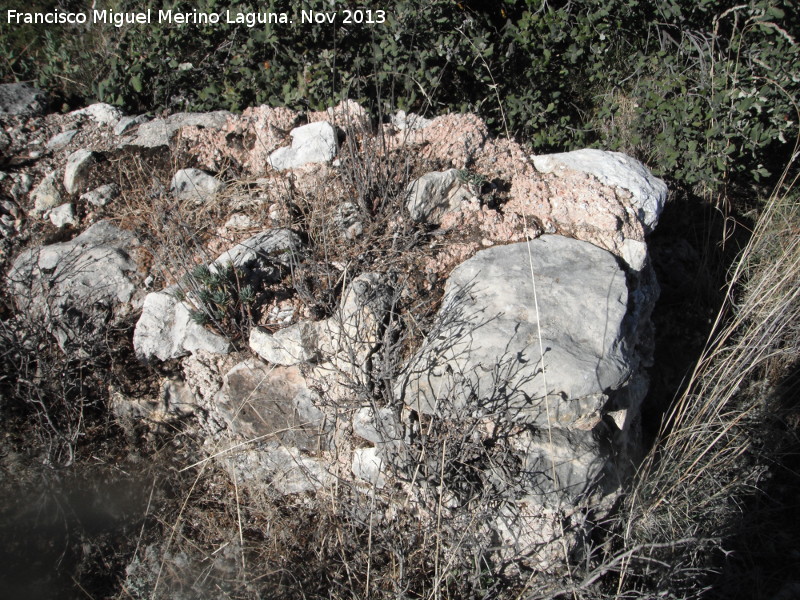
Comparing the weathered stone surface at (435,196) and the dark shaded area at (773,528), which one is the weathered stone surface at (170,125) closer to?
the weathered stone surface at (435,196)

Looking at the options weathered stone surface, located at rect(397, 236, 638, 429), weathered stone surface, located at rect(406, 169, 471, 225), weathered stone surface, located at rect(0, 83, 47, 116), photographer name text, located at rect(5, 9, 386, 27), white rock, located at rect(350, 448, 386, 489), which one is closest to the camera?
weathered stone surface, located at rect(397, 236, 638, 429)

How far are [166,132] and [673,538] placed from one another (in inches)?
136

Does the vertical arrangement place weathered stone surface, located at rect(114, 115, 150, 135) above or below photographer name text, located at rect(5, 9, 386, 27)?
below

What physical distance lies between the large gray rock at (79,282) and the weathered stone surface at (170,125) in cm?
62

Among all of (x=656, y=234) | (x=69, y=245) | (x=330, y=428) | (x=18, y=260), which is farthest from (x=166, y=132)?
(x=656, y=234)

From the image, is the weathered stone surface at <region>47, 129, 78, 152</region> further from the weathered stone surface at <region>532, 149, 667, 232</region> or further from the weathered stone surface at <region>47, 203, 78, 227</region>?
the weathered stone surface at <region>532, 149, 667, 232</region>

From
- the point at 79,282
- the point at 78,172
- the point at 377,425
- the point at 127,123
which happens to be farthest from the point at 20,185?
the point at 377,425

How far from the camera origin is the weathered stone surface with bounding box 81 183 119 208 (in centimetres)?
335

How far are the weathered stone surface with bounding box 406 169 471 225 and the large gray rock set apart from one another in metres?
1.53

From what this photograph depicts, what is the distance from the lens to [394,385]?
2498mm

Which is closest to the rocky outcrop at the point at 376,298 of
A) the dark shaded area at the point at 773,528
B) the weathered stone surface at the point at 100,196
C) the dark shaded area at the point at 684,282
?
the weathered stone surface at the point at 100,196

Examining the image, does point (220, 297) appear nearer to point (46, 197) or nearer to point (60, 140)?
point (46, 197)

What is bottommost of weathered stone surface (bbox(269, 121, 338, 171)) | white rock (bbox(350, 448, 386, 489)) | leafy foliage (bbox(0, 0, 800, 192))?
white rock (bbox(350, 448, 386, 489))

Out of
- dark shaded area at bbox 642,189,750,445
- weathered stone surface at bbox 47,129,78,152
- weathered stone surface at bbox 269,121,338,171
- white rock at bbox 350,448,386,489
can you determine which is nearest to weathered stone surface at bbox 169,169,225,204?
weathered stone surface at bbox 269,121,338,171
